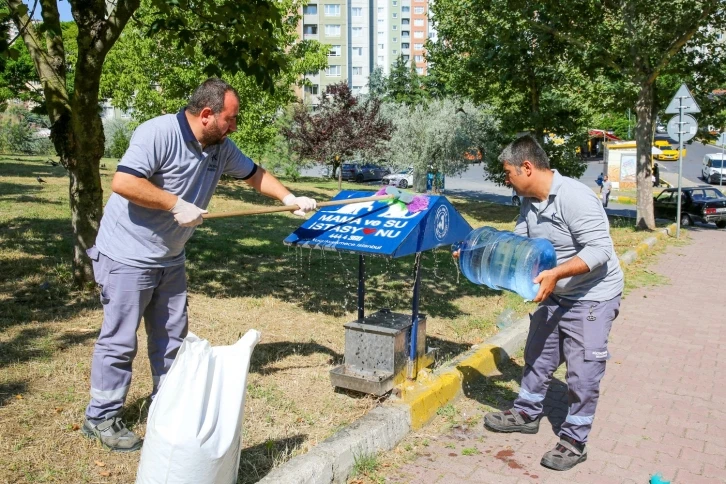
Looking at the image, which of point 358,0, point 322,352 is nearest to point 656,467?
point 322,352

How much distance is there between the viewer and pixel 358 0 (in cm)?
8750

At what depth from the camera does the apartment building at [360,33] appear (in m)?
82.4

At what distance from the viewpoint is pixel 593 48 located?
16.3 metres

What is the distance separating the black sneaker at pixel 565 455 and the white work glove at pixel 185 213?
Answer: 8.47 ft

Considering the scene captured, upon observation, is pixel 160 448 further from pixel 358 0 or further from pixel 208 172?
pixel 358 0

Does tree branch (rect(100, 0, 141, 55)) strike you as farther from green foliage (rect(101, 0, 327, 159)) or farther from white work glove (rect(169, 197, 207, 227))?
green foliage (rect(101, 0, 327, 159))

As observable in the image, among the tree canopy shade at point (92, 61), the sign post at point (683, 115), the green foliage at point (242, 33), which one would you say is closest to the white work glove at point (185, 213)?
the green foliage at point (242, 33)

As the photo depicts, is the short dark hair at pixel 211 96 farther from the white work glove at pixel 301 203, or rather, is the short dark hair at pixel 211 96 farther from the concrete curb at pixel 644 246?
the concrete curb at pixel 644 246

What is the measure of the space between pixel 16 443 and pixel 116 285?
108cm

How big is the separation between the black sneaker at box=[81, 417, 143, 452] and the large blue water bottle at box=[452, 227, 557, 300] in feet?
8.33

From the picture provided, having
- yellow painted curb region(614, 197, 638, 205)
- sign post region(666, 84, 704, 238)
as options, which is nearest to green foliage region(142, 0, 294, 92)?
sign post region(666, 84, 704, 238)

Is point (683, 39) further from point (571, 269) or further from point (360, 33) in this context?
point (360, 33)

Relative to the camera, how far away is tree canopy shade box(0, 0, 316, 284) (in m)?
6.54

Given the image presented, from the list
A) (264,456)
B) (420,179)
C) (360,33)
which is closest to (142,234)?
(264,456)
